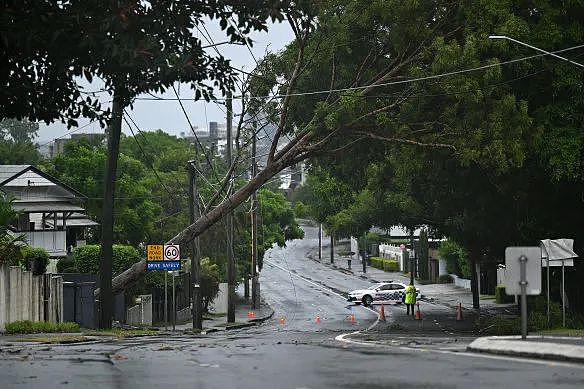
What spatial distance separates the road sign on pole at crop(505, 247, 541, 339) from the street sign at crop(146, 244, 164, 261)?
2253 cm

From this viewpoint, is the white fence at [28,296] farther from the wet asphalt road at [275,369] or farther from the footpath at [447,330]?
the wet asphalt road at [275,369]

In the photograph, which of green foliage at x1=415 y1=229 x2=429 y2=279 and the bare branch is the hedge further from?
the bare branch

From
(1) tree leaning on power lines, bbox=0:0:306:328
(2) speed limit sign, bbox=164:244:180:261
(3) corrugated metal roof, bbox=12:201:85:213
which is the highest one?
(1) tree leaning on power lines, bbox=0:0:306:328

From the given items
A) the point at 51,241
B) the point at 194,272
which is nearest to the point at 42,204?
the point at 51,241

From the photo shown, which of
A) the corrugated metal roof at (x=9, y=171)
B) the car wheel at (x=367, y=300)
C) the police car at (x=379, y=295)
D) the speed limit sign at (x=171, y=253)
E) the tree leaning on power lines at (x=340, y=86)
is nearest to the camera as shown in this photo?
the tree leaning on power lines at (x=340, y=86)

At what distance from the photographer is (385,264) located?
112688mm

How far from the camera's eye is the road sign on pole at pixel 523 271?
1878 cm

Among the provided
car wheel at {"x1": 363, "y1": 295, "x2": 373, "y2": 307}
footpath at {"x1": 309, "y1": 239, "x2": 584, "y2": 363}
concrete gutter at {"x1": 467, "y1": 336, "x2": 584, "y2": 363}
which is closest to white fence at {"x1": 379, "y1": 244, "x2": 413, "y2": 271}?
footpath at {"x1": 309, "y1": 239, "x2": 584, "y2": 363}

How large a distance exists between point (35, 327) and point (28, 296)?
85.4 inches

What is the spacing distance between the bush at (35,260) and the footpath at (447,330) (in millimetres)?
11536

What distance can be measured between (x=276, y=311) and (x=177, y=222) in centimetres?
1878

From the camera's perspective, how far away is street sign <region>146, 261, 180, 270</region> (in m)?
39.9

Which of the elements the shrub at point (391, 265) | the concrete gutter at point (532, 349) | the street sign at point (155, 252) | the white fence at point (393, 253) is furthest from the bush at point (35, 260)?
the shrub at point (391, 265)

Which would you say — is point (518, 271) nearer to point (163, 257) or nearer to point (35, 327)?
point (35, 327)
